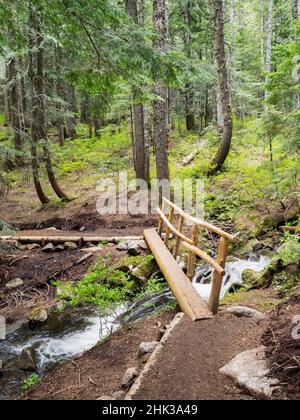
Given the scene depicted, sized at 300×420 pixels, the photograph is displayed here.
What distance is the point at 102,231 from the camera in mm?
Answer: 12648

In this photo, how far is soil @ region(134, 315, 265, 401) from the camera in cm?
378

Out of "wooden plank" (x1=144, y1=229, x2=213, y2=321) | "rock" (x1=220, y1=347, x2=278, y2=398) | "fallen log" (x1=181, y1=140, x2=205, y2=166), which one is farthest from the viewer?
"fallen log" (x1=181, y1=140, x2=205, y2=166)

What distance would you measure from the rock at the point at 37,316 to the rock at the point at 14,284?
5.37 ft

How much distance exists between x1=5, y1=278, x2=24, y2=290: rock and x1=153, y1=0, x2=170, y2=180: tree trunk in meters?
6.14

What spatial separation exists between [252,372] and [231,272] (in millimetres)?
5075

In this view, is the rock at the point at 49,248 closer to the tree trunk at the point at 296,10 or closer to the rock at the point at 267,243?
the rock at the point at 267,243

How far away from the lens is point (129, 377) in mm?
4426

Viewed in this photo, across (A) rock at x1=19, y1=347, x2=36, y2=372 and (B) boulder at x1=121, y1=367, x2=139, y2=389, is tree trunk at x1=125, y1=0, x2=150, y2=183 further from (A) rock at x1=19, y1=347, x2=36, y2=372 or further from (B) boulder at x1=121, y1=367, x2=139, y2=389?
(B) boulder at x1=121, y1=367, x2=139, y2=389

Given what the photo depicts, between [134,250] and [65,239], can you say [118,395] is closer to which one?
[134,250]

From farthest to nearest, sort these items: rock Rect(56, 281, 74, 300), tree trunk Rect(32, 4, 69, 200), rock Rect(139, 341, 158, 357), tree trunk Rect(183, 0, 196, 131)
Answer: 1. tree trunk Rect(183, 0, 196, 131)
2. tree trunk Rect(32, 4, 69, 200)
3. rock Rect(56, 281, 74, 300)
4. rock Rect(139, 341, 158, 357)

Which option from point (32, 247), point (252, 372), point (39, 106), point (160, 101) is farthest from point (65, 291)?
point (39, 106)

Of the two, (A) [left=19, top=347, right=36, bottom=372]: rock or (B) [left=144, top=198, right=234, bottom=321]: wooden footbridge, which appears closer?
(B) [left=144, top=198, right=234, bottom=321]: wooden footbridge

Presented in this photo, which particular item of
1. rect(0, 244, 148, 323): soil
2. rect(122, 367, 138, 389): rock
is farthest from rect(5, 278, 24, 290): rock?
rect(122, 367, 138, 389): rock

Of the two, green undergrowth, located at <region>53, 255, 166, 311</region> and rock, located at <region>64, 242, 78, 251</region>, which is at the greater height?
rock, located at <region>64, 242, 78, 251</region>
